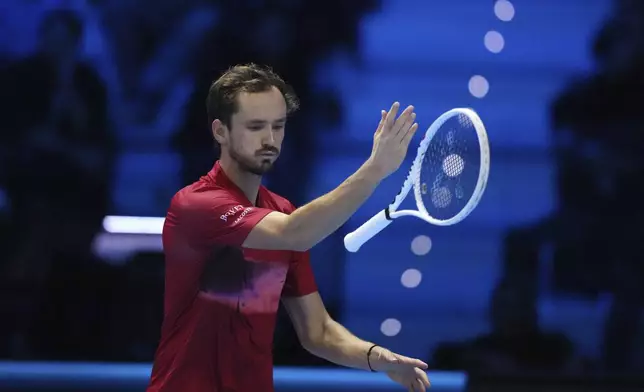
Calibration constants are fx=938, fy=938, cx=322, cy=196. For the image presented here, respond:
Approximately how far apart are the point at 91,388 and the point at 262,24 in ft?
5.85

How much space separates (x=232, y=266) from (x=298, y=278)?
0.75ft

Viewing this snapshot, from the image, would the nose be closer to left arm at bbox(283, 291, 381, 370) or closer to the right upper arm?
the right upper arm

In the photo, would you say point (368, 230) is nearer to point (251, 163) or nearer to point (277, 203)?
point (277, 203)

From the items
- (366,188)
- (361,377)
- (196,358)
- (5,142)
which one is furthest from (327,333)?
(5,142)

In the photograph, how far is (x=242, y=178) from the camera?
6.66 ft

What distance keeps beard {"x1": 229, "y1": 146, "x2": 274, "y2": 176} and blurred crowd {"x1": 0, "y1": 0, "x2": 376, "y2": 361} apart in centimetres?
220

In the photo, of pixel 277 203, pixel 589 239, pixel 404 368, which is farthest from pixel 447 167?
pixel 589 239

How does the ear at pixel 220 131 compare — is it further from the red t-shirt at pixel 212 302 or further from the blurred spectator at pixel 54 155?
the blurred spectator at pixel 54 155

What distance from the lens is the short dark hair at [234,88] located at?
2.03 metres

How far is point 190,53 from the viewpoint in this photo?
4.25 meters

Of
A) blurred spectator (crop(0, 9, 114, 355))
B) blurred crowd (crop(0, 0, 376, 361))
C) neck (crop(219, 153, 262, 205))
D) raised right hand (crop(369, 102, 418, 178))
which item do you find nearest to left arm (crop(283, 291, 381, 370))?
neck (crop(219, 153, 262, 205))

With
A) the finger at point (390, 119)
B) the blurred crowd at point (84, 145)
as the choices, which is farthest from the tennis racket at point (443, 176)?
the blurred crowd at point (84, 145)

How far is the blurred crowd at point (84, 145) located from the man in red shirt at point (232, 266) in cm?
217

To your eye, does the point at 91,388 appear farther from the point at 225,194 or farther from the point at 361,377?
the point at 225,194
